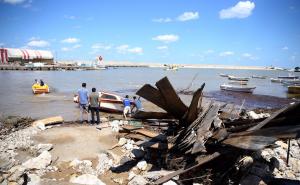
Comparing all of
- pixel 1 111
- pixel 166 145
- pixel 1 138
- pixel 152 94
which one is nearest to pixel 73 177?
pixel 166 145

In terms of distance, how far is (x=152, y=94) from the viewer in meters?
6.33

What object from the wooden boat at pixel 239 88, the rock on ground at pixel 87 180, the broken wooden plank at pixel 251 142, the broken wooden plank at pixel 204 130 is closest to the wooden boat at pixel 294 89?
the wooden boat at pixel 239 88

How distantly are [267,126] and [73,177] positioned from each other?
16.6ft

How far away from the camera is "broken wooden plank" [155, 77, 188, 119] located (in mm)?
5899

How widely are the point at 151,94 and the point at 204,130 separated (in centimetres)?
151

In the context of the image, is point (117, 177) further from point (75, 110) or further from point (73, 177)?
point (75, 110)

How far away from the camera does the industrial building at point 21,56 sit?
88.8 metres

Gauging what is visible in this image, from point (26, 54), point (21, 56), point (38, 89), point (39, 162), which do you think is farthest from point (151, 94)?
point (26, 54)

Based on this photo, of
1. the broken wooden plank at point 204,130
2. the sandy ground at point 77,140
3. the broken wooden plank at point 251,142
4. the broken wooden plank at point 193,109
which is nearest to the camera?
the broken wooden plank at point 251,142

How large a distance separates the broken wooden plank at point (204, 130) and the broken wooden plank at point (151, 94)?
3.49 ft

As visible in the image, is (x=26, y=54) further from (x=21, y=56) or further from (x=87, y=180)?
(x=87, y=180)

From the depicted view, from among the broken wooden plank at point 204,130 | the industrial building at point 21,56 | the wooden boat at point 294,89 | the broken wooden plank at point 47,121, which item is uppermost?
the industrial building at point 21,56

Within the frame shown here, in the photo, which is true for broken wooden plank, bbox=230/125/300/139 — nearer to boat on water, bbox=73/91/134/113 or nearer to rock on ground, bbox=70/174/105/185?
rock on ground, bbox=70/174/105/185

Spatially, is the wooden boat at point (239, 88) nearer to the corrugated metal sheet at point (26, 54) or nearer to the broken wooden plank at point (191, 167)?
the broken wooden plank at point (191, 167)
